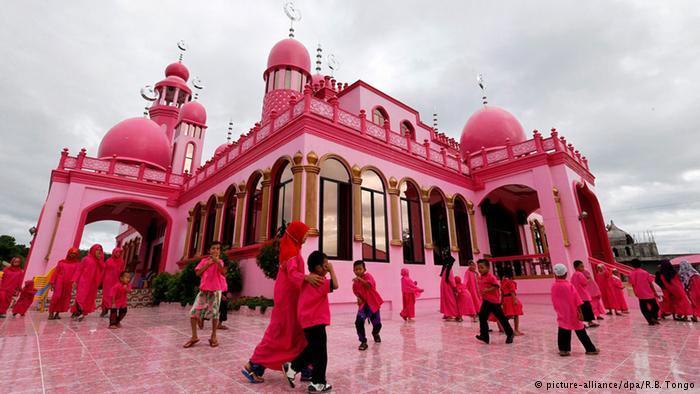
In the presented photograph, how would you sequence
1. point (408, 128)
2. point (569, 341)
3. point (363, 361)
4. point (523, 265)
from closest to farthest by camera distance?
point (363, 361) < point (569, 341) < point (523, 265) < point (408, 128)

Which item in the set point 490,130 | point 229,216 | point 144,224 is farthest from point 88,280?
point 490,130

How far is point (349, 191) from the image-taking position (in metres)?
9.76

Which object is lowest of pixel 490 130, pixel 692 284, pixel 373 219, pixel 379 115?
pixel 692 284

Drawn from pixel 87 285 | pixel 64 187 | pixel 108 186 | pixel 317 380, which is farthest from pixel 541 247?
pixel 64 187

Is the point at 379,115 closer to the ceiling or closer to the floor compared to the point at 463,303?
closer to the ceiling

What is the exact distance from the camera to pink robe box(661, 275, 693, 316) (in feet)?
22.1

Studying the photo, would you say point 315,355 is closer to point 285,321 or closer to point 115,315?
point 285,321

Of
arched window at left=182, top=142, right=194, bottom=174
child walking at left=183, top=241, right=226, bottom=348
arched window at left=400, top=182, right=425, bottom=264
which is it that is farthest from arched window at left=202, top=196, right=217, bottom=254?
arched window at left=182, top=142, right=194, bottom=174

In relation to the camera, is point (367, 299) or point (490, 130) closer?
point (367, 299)

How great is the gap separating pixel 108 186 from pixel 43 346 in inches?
493

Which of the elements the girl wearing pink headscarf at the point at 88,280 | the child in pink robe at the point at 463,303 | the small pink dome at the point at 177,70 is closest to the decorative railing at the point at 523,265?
the child in pink robe at the point at 463,303

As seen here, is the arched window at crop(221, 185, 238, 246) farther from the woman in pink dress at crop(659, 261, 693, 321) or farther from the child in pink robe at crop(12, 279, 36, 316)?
the woman in pink dress at crop(659, 261, 693, 321)

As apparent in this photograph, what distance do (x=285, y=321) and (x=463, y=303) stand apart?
6031mm

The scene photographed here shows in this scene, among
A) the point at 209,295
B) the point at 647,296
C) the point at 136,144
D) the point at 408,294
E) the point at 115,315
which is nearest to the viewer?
the point at 209,295
